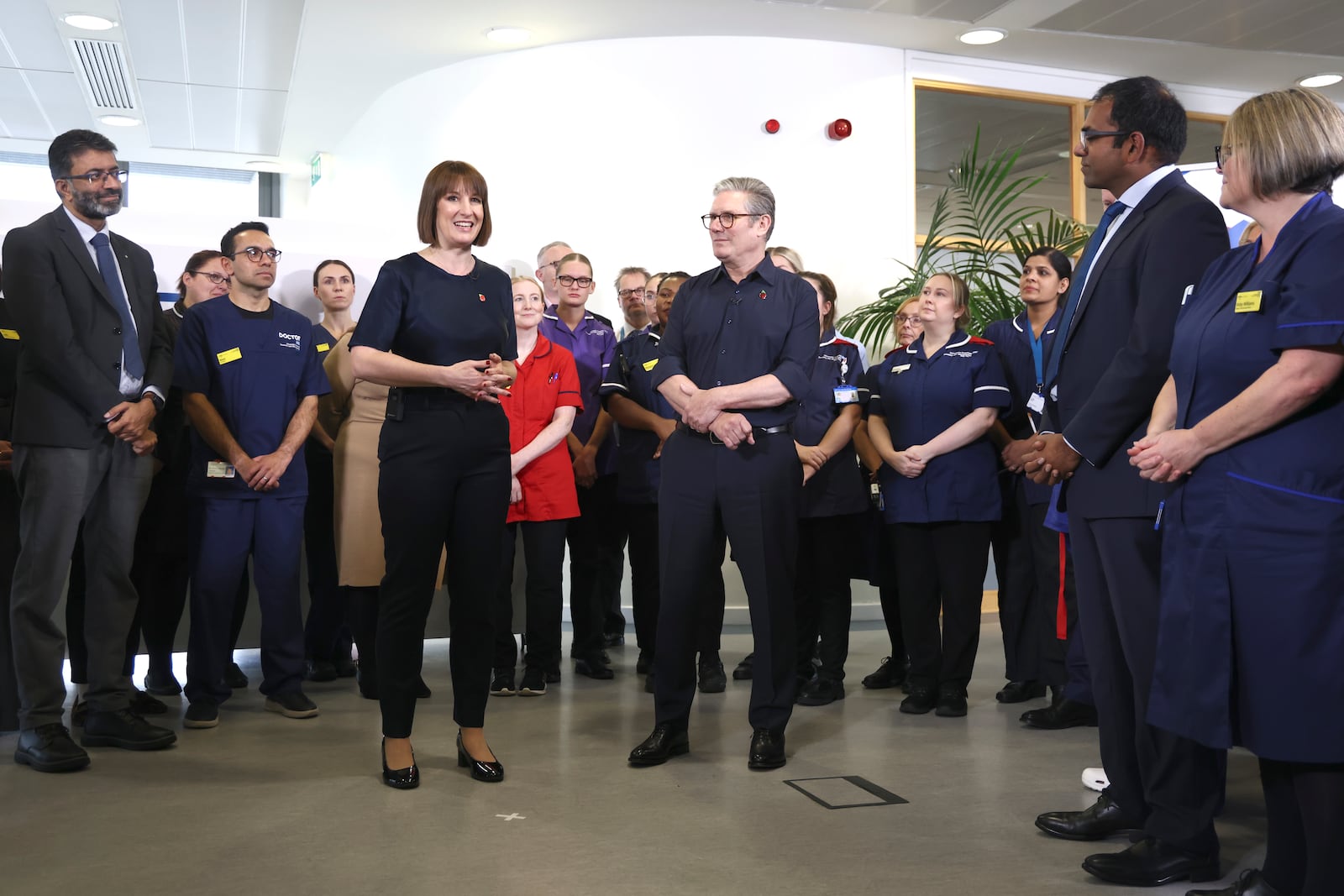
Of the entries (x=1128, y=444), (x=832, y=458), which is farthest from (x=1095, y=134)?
(x=832, y=458)

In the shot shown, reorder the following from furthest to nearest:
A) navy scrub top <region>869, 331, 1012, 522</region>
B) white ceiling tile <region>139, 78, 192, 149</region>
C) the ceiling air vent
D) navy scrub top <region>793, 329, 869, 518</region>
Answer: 1. white ceiling tile <region>139, 78, 192, 149</region>
2. the ceiling air vent
3. navy scrub top <region>793, 329, 869, 518</region>
4. navy scrub top <region>869, 331, 1012, 522</region>

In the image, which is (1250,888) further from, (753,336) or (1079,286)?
(753,336)

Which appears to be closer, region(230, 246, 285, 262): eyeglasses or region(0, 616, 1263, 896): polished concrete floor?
region(0, 616, 1263, 896): polished concrete floor

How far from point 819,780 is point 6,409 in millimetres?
2783

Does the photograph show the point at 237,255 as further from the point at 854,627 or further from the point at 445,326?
the point at 854,627

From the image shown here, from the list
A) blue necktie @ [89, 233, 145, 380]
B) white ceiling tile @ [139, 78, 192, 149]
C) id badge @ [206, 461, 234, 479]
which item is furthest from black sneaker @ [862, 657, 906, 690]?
white ceiling tile @ [139, 78, 192, 149]

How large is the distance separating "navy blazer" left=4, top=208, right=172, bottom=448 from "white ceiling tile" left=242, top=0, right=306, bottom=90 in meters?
3.62

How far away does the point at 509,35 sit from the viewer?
6.66m

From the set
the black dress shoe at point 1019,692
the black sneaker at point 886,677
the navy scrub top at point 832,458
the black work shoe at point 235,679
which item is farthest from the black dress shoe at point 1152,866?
the black work shoe at point 235,679

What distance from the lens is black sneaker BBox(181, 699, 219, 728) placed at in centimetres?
374

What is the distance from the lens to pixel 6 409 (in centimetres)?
366

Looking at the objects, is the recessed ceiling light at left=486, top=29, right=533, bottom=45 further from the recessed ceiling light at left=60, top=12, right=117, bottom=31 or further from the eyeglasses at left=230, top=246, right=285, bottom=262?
the eyeglasses at left=230, top=246, right=285, bottom=262

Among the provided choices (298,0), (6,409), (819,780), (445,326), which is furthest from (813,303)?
(298,0)

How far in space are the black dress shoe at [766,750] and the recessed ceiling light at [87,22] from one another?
6003mm
